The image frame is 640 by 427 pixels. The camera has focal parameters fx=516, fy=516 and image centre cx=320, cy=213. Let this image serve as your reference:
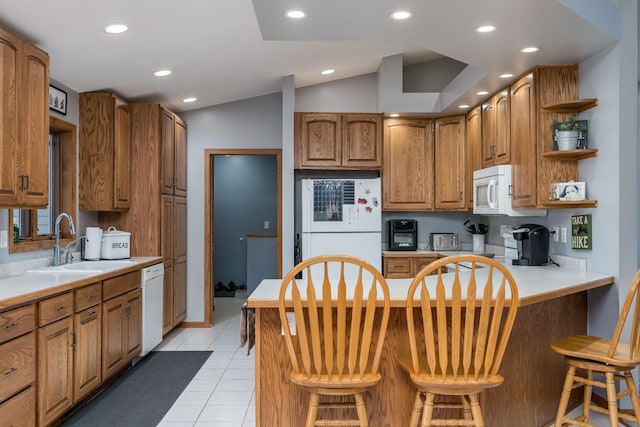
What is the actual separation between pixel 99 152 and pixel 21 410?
238 centimetres

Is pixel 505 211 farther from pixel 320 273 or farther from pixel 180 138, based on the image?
pixel 180 138

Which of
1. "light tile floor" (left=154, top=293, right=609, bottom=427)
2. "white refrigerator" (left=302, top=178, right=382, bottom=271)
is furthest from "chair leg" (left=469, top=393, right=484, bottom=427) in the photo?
"white refrigerator" (left=302, top=178, right=382, bottom=271)

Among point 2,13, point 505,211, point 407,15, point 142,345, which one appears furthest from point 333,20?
point 142,345

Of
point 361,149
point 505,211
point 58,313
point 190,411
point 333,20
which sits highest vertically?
point 333,20

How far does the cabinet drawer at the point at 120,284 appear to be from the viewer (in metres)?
3.55

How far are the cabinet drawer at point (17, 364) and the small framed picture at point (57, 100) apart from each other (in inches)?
75.3

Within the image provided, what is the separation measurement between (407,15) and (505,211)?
194cm

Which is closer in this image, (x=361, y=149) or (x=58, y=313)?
(x=58, y=313)

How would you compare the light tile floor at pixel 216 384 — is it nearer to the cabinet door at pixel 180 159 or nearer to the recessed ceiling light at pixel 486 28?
the cabinet door at pixel 180 159

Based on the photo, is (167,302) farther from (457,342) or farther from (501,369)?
(457,342)

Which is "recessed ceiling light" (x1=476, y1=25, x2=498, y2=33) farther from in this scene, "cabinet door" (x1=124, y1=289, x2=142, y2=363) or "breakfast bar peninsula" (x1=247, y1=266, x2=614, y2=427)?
"cabinet door" (x1=124, y1=289, x2=142, y2=363)

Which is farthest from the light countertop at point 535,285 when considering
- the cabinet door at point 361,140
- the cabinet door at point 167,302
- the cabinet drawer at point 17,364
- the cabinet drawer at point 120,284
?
the cabinet door at point 167,302

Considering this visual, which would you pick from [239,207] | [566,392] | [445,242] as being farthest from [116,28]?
[239,207]

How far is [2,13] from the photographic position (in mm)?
2688
